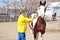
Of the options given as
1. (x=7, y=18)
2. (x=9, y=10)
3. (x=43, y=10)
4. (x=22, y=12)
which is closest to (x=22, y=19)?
(x=22, y=12)

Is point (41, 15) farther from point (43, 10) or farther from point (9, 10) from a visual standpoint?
point (9, 10)

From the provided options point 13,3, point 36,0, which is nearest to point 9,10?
point 13,3

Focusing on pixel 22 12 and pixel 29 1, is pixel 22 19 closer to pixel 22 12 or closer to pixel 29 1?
pixel 22 12

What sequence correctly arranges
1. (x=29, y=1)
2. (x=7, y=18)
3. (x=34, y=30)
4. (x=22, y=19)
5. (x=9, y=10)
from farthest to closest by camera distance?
1. (x=9, y=10)
2. (x=29, y=1)
3. (x=7, y=18)
4. (x=34, y=30)
5. (x=22, y=19)

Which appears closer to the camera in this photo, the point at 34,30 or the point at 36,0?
the point at 34,30

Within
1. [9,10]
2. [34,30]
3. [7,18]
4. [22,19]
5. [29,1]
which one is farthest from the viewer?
[9,10]

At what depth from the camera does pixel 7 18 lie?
120ft

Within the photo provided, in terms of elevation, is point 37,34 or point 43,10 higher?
point 43,10

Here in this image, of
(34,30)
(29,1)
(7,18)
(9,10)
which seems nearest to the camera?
(34,30)

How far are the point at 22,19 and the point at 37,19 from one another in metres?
0.80

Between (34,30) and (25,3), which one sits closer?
(34,30)

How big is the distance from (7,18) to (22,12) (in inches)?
1101

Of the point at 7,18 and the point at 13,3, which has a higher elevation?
the point at 13,3

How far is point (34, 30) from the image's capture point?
9.12 m
